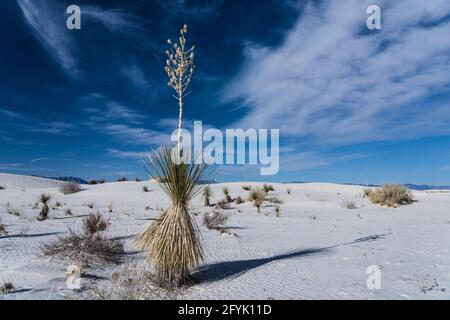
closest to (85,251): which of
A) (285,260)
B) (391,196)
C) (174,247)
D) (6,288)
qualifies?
(6,288)

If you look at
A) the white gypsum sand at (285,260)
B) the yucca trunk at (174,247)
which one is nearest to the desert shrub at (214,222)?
the white gypsum sand at (285,260)

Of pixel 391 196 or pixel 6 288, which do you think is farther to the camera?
pixel 391 196

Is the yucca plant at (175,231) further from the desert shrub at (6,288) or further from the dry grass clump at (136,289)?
the desert shrub at (6,288)

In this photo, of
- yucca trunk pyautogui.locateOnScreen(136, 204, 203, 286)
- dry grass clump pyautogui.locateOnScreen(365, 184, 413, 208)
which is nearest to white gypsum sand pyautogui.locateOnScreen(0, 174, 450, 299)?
yucca trunk pyautogui.locateOnScreen(136, 204, 203, 286)

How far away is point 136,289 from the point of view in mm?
4504

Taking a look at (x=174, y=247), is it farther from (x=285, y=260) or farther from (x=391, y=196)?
(x=391, y=196)

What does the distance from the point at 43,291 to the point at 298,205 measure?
655 inches

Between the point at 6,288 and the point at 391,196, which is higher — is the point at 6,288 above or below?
below

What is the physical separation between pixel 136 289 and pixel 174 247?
0.74m

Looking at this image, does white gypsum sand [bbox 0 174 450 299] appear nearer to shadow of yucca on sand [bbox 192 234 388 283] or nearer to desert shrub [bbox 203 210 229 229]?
shadow of yucca on sand [bbox 192 234 388 283]

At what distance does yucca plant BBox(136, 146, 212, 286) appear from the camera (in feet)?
15.5
